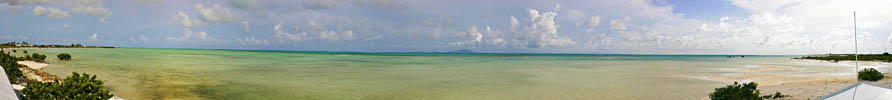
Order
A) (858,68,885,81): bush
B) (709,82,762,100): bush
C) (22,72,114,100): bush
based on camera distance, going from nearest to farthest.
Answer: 1. (22,72,114,100): bush
2. (709,82,762,100): bush
3. (858,68,885,81): bush

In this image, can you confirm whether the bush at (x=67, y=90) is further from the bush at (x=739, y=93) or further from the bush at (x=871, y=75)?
the bush at (x=871, y=75)

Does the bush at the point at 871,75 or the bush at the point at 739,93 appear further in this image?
the bush at the point at 871,75

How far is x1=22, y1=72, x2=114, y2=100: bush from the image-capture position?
702 centimetres

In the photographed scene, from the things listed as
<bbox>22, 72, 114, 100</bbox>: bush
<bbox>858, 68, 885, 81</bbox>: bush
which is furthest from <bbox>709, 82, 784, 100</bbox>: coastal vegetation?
<bbox>22, 72, 114, 100</bbox>: bush

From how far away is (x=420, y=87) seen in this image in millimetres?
14031

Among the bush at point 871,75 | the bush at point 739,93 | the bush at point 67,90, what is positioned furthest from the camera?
the bush at point 871,75

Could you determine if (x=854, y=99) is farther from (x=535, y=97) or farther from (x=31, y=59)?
(x=31, y=59)

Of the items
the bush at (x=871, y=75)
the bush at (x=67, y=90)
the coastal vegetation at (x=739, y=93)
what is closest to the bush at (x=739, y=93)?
the coastal vegetation at (x=739, y=93)

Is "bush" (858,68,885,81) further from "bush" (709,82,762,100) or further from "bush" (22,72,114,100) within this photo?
"bush" (22,72,114,100)

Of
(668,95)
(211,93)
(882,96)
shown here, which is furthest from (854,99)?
(211,93)

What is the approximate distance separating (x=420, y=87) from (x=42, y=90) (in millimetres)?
9251

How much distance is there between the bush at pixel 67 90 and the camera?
702cm

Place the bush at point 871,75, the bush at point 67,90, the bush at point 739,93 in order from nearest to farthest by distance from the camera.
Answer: the bush at point 67,90
the bush at point 739,93
the bush at point 871,75

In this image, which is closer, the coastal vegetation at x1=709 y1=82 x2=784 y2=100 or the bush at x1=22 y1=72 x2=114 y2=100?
the bush at x1=22 y1=72 x2=114 y2=100
